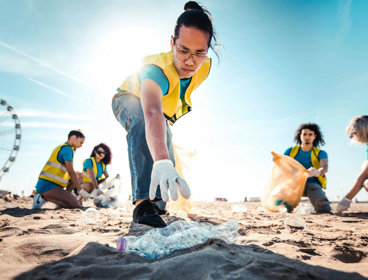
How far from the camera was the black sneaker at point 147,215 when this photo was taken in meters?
1.77

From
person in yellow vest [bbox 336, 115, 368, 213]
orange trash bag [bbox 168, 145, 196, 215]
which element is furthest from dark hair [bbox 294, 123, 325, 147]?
orange trash bag [bbox 168, 145, 196, 215]

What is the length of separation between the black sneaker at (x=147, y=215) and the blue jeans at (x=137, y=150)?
74 mm

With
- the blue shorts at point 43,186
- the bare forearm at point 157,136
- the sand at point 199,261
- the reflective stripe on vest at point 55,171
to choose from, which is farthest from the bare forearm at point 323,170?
the blue shorts at point 43,186

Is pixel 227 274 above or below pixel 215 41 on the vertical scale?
below

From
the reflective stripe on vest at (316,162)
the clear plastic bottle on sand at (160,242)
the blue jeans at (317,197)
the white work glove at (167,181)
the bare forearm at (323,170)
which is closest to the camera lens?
the clear plastic bottle on sand at (160,242)

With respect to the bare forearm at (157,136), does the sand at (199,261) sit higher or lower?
lower

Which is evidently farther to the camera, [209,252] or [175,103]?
[175,103]

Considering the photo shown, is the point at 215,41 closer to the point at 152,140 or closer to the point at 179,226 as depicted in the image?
the point at 152,140

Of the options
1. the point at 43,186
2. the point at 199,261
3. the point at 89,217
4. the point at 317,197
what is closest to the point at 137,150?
the point at 89,217

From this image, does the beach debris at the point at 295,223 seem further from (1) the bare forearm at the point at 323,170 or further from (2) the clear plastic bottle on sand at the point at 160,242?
(1) the bare forearm at the point at 323,170

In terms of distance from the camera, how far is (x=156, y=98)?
170 cm

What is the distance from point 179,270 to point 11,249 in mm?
947

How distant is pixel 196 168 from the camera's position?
142 inches

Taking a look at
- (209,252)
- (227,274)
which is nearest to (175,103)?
(209,252)
